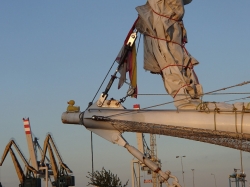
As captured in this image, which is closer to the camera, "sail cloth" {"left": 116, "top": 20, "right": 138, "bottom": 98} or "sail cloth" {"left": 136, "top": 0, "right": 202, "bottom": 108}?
"sail cloth" {"left": 136, "top": 0, "right": 202, "bottom": 108}

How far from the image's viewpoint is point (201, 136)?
1463 cm

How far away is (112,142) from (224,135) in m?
3.71

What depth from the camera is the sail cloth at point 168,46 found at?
16.0 meters

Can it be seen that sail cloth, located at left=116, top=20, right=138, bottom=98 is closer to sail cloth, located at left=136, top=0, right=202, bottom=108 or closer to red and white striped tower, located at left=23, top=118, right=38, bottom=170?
sail cloth, located at left=136, top=0, right=202, bottom=108

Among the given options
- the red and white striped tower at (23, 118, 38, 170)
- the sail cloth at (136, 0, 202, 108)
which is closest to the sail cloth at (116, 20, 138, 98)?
the sail cloth at (136, 0, 202, 108)

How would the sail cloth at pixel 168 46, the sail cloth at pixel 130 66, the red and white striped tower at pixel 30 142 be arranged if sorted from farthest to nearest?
the red and white striped tower at pixel 30 142, the sail cloth at pixel 130 66, the sail cloth at pixel 168 46

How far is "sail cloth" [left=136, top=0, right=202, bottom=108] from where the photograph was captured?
16.0 meters

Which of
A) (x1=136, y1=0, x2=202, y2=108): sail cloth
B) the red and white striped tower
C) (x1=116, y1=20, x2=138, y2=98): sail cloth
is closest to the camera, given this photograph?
(x1=136, y1=0, x2=202, y2=108): sail cloth

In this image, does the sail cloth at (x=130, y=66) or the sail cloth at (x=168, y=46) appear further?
the sail cloth at (x=130, y=66)

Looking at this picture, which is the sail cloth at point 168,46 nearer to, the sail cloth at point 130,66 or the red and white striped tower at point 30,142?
the sail cloth at point 130,66

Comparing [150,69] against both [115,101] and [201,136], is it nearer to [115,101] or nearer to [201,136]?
[115,101]

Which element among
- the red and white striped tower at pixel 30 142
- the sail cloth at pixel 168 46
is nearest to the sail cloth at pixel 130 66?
the sail cloth at pixel 168 46

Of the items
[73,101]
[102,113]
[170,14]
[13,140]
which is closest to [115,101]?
[102,113]

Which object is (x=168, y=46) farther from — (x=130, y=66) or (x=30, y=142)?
(x=30, y=142)
